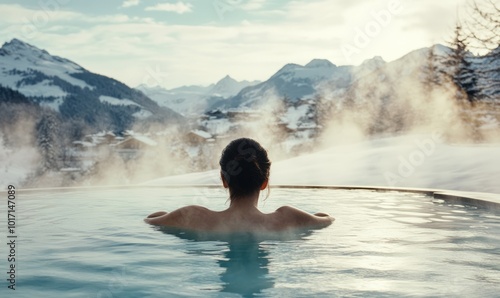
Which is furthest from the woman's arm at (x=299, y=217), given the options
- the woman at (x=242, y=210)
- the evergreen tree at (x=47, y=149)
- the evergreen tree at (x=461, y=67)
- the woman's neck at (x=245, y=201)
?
the evergreen tree at (x=47, y=149)

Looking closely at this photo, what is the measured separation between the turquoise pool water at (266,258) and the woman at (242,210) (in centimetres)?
12

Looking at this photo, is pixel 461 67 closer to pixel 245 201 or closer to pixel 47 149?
pixel 245 201

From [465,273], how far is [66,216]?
5.22 metres

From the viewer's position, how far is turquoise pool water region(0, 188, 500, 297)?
3098 mm

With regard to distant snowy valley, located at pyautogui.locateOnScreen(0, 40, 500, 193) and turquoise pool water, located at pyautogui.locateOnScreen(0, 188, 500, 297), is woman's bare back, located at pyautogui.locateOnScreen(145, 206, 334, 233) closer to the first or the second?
turquoise pool water, located at pyautogui.locateOnScreen(0, 188, 500, 297)

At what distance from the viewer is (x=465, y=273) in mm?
3527

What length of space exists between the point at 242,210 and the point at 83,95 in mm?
156908

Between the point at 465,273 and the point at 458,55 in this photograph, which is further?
the point at 458,55

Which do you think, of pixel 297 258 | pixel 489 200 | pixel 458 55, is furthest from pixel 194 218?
pixel 458 55

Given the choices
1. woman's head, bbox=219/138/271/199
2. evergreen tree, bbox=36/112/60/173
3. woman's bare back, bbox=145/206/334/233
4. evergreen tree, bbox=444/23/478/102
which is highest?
evergreen tree, bbox=444/23/478/102

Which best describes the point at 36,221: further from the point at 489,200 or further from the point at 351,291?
the point at 489,200

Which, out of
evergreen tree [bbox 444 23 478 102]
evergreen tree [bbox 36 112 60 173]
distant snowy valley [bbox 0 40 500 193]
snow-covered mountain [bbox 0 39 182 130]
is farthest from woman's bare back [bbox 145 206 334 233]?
snow-covered mountain [bbox 0 39 182 130]

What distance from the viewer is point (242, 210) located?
4.35 m

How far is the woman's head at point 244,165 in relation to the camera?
410 cm
